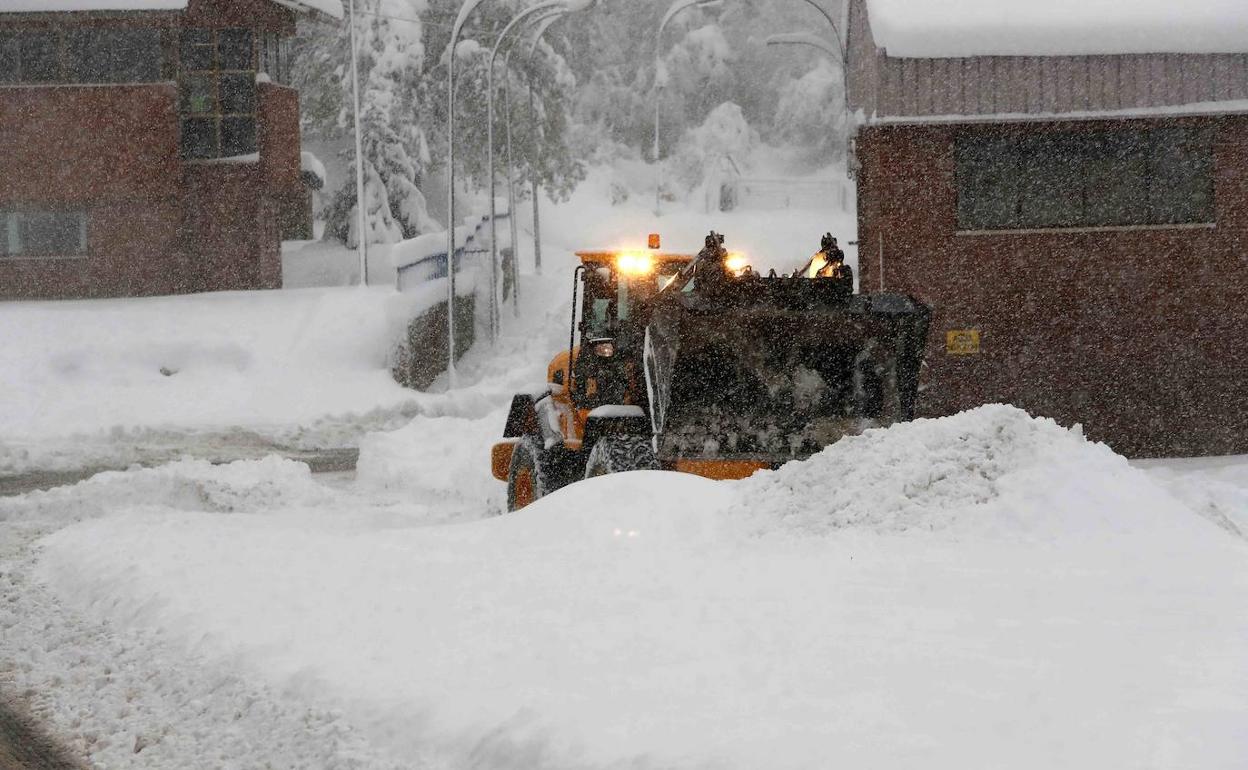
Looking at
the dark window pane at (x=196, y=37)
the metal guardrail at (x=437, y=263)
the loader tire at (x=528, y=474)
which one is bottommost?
the loader tire at (x=528, y=474)

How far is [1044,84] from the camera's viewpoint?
760 inches

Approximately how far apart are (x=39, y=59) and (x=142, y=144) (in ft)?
10.0

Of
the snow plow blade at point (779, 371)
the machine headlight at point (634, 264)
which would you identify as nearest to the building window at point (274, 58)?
the machine headlight at point (634, 264)

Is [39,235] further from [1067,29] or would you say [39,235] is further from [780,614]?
[780,614]

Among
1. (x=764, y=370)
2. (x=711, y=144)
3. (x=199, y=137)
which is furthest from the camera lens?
(x=711, y=144)

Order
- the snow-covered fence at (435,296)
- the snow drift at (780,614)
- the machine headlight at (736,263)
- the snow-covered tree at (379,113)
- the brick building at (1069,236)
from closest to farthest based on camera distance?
1. the snow drift at (780,614)
2. the machine headlight at (736,263)
3. the brick building at (1069,236)
4. the snow-covered fence at (435,296)
5. the snow-covered tree at (379,113)

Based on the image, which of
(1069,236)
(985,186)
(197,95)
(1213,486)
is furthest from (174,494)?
(197,95)

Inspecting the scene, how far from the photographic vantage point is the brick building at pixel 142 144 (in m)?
34.9

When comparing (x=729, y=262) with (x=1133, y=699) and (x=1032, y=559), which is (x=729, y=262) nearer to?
(x=1032, y=559)

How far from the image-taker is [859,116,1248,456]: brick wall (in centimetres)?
1952

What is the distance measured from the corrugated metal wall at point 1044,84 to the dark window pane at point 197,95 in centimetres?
2238

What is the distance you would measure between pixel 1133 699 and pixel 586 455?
7508mm

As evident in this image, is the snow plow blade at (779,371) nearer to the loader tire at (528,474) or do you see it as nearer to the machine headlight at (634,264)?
the loader tire at (528,474)

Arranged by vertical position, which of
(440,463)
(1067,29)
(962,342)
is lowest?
(440,463)
